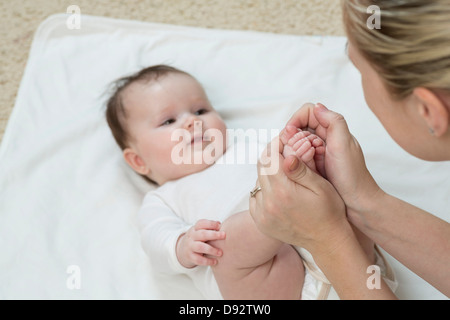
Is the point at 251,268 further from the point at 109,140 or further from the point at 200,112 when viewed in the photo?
the point at 109,140

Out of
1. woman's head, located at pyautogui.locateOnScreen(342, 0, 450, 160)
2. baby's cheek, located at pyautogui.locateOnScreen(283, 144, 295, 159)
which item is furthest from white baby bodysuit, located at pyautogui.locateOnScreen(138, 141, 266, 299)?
woman's head, located at pyautogui.locateOnScreen(342, 0, 450, 160)

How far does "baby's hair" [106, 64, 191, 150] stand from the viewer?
46.3 inches

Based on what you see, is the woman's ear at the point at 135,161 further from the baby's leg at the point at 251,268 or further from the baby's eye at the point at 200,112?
the baby's leg at the point at 251,268

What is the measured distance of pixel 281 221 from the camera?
0.78m

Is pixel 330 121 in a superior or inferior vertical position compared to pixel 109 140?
superior

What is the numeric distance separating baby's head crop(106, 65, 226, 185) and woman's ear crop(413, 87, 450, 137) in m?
0.53

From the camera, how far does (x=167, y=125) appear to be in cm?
113

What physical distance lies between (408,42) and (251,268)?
1.59ft

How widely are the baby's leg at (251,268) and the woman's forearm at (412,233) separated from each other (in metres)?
0.16

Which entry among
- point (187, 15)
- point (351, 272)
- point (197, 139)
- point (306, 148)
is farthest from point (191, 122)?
point (187, 15)

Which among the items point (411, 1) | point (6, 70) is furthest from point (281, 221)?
point (6, 70)

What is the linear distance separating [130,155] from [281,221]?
511mm

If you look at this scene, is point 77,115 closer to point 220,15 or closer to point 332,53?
point 220,15
